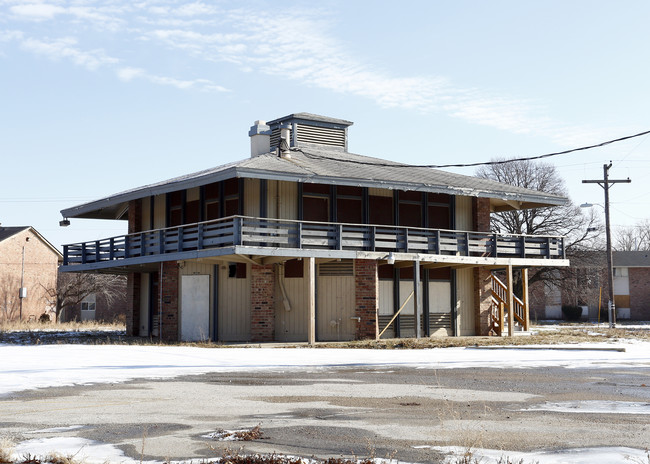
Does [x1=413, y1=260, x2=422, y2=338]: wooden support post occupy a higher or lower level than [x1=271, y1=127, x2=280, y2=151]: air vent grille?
lower

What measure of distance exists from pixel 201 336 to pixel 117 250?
531 cm

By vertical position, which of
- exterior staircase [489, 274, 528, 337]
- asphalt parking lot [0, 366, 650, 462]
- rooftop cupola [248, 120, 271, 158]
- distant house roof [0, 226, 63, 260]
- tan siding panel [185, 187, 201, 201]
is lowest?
asphalt parking lot [0, 366, 650, 462]

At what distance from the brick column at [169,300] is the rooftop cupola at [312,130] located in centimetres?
720

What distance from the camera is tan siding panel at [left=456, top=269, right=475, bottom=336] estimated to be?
3114 cm

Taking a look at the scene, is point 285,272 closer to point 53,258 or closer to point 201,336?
point 201,336

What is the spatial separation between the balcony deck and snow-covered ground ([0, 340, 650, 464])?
14.8 ft

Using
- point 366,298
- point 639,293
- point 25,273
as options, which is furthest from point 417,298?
point 639,293

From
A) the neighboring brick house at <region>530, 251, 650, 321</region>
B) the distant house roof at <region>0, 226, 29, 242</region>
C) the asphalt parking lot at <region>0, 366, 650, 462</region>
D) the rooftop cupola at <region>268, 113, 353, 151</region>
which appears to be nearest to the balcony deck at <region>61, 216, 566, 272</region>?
the rooftop cupola at <region>268, 113, 353, 151</region>

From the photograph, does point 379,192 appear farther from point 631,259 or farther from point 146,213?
point 631,259

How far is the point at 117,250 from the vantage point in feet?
99.5

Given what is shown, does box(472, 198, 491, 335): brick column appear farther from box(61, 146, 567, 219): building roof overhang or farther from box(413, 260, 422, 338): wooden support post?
box(413, 260, 422, 338): wooden support post

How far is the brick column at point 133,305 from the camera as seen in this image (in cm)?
3206

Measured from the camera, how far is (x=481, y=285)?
31.4 meters

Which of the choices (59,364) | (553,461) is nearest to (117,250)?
(59,364)
